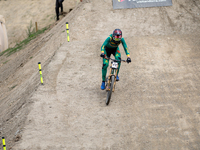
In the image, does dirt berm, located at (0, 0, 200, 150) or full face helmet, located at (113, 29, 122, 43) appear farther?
full face helmet, located at (113, 29, 122, 43)

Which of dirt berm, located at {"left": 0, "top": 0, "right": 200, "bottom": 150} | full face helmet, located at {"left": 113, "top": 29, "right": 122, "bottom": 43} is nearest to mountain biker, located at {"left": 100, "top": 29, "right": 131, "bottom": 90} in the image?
full face helmet, located at {"left": 113, "top": 29, "right": 122, "bottom": 43}

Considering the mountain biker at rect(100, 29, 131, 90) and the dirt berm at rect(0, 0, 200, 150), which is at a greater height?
the mountain biker at rect(100, 29, 131, 90)

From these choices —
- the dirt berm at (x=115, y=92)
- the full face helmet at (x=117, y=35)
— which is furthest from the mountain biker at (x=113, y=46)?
the dirt berm at (x=115, y=92)

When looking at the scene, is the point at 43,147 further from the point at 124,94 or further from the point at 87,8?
the point at 87,8

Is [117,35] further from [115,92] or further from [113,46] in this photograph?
[115,92]

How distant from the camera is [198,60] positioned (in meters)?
10.7

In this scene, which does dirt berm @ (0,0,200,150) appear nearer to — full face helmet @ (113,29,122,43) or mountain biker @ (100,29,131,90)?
mountain biker @ (100,29,131,90)

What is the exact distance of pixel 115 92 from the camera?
8.70 metres

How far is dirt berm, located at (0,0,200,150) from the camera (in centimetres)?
658

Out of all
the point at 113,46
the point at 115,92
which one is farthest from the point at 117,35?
the point at 115,92

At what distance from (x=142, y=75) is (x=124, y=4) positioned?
717cm

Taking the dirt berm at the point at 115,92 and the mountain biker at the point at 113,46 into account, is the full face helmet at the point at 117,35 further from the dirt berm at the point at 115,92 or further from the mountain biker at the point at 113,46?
the dirt berm at the point at 115,92

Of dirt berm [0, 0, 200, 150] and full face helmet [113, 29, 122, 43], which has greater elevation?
full face helmet [113, 29, 122, 43]

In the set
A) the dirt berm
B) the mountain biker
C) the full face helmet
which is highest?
the full face helmet
